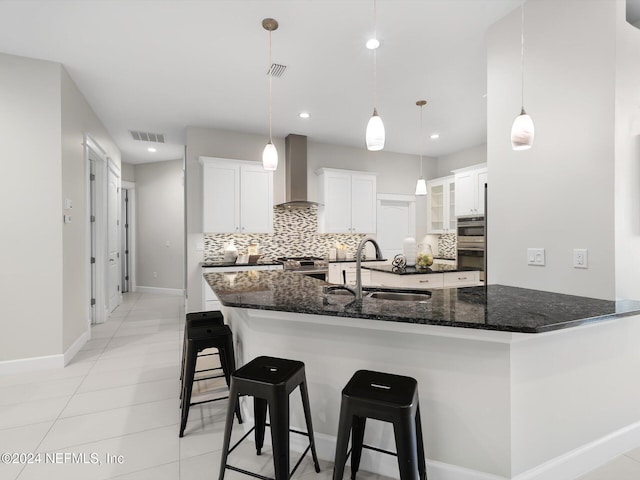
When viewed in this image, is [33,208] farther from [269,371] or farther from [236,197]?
[269,371]

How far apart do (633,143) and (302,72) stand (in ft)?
8.85

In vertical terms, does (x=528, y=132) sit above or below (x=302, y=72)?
below

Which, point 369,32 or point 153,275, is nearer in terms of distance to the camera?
point 369,32

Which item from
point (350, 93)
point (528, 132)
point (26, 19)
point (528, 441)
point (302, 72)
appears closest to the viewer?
point (528, 441)

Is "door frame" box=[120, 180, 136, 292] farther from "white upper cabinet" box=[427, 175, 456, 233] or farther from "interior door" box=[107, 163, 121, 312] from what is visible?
"white upper cabinet" box=[427, 175, 456, 233]

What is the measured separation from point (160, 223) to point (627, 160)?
7688mm

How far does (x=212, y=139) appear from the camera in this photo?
16.8ft

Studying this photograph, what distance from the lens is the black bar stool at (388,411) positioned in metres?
1.34

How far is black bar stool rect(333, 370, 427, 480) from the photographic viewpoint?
4.41 feet

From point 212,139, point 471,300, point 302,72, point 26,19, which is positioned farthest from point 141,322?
point 471,300

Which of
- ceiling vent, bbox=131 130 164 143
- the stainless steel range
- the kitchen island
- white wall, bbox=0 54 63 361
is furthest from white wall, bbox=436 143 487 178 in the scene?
white wall, bbox=0 54 63 361

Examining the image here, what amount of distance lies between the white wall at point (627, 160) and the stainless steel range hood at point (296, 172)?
3.85 m

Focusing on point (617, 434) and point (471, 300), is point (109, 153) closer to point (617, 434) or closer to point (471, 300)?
point (471, 300)

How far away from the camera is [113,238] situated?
5.86 meters
